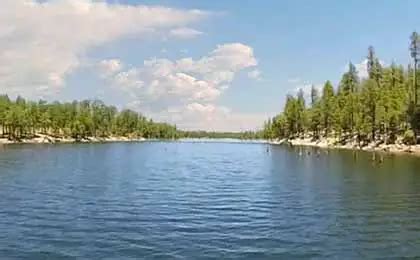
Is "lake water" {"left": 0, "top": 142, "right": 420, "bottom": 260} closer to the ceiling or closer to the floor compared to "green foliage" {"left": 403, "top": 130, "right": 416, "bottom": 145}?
closer to the floor

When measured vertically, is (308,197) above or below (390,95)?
below

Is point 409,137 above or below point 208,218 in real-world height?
above

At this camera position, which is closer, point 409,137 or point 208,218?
point 208,218

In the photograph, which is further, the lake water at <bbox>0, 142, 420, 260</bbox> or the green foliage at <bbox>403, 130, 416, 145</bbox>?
the green foliage at <bbox>403, 130, 416, 145</bbox>

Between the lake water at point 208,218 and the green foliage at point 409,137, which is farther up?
the green foliage at point 409,137

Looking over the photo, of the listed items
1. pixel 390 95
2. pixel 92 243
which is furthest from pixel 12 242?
pixel 390 95

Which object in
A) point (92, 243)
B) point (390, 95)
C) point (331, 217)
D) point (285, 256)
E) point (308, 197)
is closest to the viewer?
point (285, 256)

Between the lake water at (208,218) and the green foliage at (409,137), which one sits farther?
the green foliage at (409,137)

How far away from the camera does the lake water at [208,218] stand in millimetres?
30375

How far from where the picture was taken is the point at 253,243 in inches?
1261

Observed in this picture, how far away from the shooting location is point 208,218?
40.7m

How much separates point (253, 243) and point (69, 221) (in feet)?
47.7

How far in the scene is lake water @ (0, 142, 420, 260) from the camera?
30.4 meters

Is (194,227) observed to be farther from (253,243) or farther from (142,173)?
(142,173)
